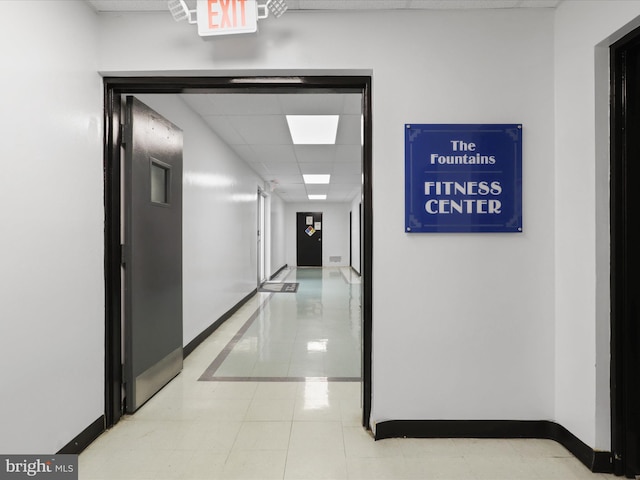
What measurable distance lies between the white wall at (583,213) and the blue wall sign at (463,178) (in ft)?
0.91

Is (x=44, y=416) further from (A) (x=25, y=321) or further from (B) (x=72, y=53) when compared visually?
(B) (x=72, y=53)

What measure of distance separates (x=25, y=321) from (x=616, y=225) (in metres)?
3.09

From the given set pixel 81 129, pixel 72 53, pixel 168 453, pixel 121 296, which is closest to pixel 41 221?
pixel 81 129

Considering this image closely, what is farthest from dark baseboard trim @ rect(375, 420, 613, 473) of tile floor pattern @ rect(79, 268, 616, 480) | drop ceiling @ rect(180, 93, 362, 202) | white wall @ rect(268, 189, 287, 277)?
white wall @ rect(268, 189, 287, 277)

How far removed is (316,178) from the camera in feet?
30.5

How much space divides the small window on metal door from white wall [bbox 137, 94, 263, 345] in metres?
0.65

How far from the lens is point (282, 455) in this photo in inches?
89.2

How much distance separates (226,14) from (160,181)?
160 cm

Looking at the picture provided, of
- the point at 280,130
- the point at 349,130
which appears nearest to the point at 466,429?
the point at 349,130

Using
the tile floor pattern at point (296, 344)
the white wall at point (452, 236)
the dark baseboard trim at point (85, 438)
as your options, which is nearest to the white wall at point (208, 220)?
the tile floor pattern at point (296, 344)

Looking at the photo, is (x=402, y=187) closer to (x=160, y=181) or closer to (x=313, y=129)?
(x=160, y=181)

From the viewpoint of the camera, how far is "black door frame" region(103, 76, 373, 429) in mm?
2521

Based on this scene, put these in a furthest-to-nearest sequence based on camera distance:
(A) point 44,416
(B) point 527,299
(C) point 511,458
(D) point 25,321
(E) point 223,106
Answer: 1. (E) point 223,106
2. (B) point 527,299
3. (C) point 511,458
4. (A) point 44,416
5. (D) point 25,321

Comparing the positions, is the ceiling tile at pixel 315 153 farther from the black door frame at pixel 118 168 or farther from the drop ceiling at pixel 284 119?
the black door frame at pixel 118 168
